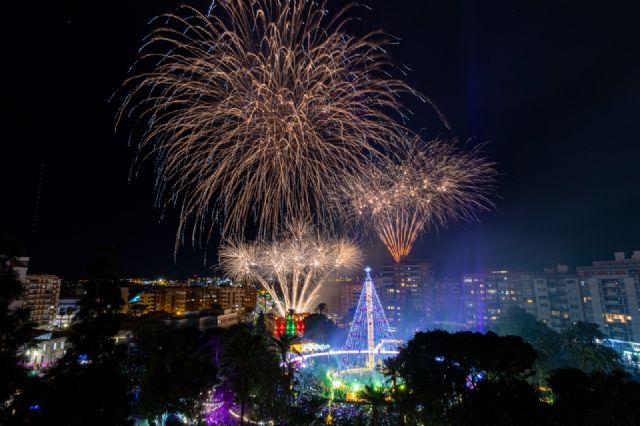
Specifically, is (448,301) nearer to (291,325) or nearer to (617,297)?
(617,297)

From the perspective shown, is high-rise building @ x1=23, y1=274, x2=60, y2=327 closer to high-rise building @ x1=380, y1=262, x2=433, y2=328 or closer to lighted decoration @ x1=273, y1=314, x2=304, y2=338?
lighted decoration @ x1=273, y1=314, x2=304, y2=338

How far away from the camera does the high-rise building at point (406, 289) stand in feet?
355

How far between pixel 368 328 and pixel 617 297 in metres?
53.2

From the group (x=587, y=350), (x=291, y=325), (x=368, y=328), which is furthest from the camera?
(x=291, y=325)

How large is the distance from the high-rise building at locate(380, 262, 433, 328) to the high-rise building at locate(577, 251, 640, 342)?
44.6 meters

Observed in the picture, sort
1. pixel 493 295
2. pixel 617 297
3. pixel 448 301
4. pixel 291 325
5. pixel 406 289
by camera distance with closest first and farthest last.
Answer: pixel 291 325
pixel 617 297
pixel 493 295
pixel 448 301
pixel 406 289

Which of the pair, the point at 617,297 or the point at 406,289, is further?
the point at 406,289

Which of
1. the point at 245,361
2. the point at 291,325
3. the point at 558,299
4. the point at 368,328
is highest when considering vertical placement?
the point at 558,299

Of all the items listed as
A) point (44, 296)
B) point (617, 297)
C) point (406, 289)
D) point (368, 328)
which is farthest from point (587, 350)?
point (44, 296)

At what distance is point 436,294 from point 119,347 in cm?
10196

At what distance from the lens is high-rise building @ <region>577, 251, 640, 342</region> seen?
60094mm

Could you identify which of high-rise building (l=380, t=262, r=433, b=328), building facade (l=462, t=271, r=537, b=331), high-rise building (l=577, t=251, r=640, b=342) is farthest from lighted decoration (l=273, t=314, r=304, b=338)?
high-rise building (l=380, t=262, r=433, b=328)

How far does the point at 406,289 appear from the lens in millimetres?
112375

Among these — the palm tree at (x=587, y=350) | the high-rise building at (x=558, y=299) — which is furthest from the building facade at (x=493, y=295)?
the palm tree at (x=587, y=350)
